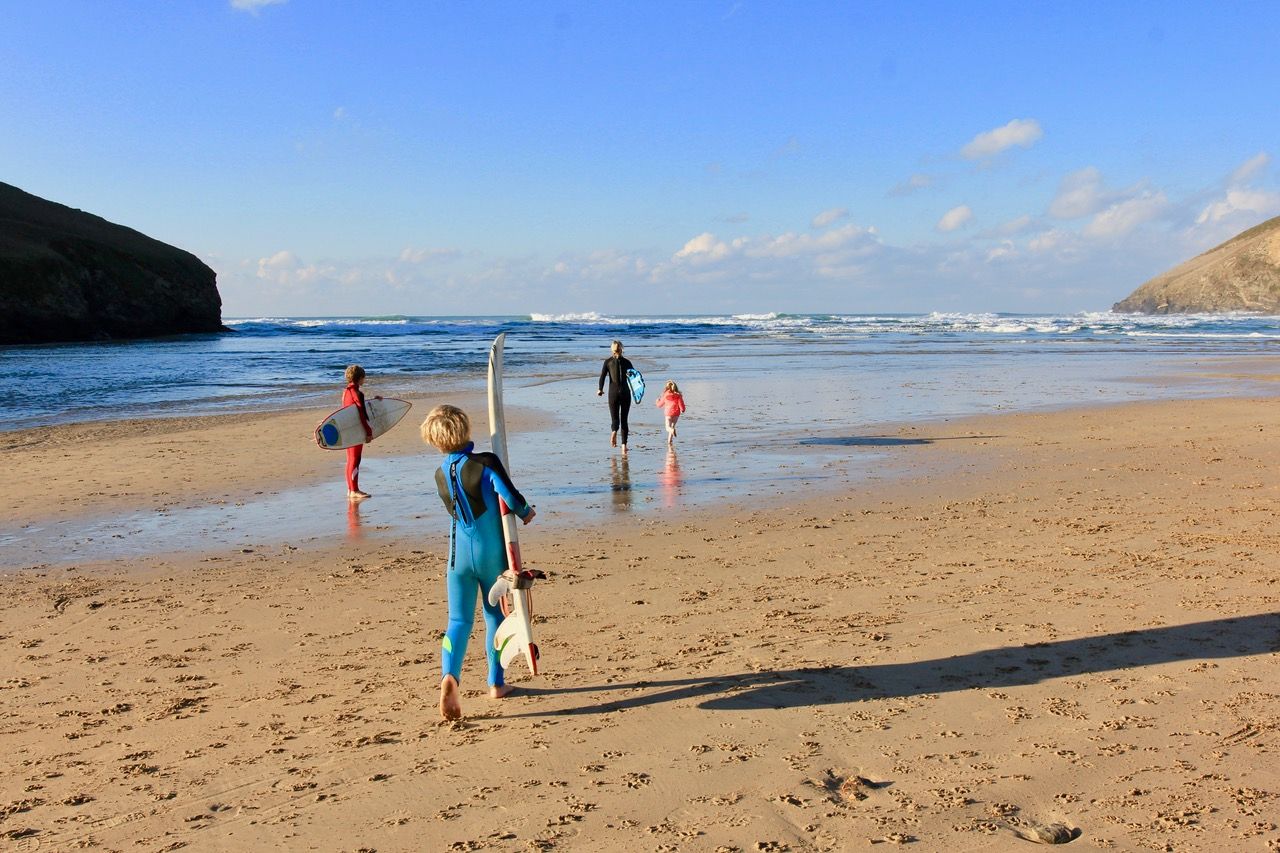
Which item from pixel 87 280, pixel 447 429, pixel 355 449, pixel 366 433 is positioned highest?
pixel 87 280

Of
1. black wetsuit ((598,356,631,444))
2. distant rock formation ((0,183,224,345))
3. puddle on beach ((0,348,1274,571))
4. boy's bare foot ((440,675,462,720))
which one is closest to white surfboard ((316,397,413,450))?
puddle on beach ((0,348,1274,571))

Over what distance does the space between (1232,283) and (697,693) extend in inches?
4617

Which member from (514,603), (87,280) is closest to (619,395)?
(514,603)

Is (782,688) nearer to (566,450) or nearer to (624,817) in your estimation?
(624,817)

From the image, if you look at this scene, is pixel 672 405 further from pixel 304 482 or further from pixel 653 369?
pixel 653 369

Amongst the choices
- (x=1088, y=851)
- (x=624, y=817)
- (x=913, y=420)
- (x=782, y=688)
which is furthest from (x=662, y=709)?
(x=913, y=420)

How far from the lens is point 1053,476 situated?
11.5 m

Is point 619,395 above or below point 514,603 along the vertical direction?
above

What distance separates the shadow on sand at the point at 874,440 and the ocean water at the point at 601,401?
61mm

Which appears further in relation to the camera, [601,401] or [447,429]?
[601,401]

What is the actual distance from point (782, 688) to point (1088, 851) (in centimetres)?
186

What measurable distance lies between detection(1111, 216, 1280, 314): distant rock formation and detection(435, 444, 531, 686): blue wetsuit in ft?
360

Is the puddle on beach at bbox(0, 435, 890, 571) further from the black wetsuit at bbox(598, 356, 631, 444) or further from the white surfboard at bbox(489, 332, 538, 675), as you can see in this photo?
the white surfboard at bbox(489, 332, 538, 675)

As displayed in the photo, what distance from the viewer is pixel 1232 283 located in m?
104
